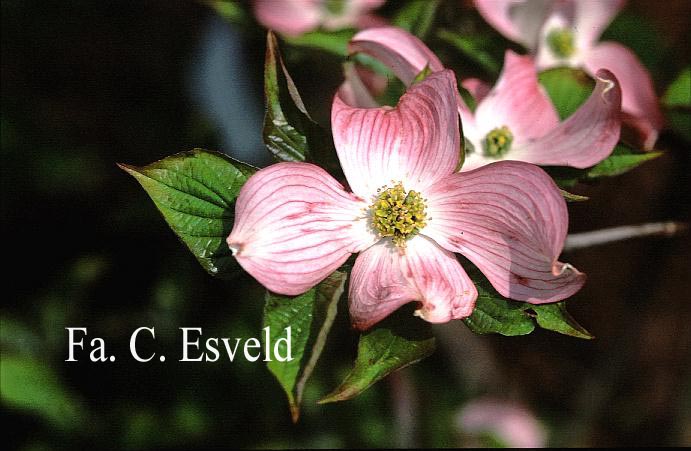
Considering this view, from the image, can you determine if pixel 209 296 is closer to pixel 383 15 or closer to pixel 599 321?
pixel 383 15

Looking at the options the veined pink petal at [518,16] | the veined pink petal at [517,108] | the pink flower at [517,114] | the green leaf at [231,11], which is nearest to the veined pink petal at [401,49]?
the pink flower at [517,114]

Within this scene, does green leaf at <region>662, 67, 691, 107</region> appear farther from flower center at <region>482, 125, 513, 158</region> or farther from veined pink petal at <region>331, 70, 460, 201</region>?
veined pink petal at <region>331, 70, 460, 201</region>

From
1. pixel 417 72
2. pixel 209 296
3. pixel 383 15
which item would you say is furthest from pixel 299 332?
pixel 209 296

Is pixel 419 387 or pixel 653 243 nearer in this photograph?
pixel 653 243

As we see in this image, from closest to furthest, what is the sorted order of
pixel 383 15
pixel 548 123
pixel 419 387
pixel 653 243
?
pixel 548 123 < pixel 383 15 < pixel 653 243 < pixel 419 387

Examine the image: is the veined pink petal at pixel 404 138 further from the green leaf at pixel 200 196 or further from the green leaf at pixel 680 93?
the green leaf at pixel 680 93

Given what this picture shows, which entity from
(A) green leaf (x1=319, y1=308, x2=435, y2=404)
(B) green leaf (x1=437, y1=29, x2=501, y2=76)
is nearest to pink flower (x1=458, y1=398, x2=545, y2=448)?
(B) green leaf (x1=437, y1=29, x2=501, y2=76)

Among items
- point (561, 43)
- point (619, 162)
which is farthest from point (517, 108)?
point (561, 43)
